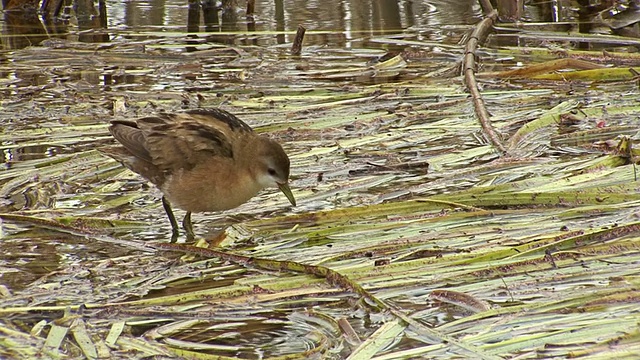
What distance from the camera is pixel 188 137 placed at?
5648mm

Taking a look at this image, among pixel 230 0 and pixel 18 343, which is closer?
pixel 18 343

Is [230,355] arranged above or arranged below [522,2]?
below

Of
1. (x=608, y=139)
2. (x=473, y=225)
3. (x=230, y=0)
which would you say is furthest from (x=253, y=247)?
(x=230, y=0)

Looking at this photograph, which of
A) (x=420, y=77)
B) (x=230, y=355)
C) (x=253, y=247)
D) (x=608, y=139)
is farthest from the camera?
(x=420, y=77)

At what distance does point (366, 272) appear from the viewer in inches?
191

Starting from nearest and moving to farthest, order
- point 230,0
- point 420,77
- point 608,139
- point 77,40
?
1. point 608,139
2. point 420,77
3. point 77,40
4. point 230,0

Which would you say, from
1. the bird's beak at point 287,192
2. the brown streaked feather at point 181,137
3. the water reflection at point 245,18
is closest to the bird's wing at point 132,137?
the brown streaked feather at point 181,137

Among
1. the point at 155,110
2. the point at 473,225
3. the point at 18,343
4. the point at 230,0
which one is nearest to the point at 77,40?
the point at 230,0

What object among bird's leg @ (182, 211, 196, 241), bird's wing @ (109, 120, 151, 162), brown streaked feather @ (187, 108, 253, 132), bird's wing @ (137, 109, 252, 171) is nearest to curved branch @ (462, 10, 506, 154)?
brown streaked feather @ (187, 108, 253, 132)

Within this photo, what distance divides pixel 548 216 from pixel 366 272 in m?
1.16

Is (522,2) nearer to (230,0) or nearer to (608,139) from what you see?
(230,0)

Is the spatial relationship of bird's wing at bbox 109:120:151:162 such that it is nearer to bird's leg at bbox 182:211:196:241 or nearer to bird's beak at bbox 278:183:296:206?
bird's leg at bbox 182:211:196:241

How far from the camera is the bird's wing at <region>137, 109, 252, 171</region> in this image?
561 centimetres

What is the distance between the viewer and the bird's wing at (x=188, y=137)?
18.4ft
